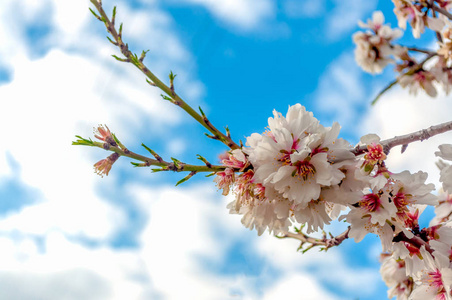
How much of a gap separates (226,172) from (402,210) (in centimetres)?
73

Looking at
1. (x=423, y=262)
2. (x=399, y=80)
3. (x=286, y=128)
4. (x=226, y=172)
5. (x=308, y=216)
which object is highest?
(x=399, y=80)

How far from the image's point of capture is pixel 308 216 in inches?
59.9

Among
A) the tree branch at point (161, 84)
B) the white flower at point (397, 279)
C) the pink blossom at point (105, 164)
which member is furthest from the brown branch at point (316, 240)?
the pink blossom at point (105, 164)

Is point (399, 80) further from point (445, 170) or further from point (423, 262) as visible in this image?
point (423, 262)

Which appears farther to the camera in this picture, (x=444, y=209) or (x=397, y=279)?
(x=397, y=279)

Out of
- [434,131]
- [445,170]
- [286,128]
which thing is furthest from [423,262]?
[286,128]

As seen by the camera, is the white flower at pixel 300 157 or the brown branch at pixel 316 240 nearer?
the white flower at pixel 300 157

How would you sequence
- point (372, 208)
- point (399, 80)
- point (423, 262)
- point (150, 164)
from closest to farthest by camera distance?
point (150, 164), point (372, 208), point (423, 262), point (399, 80)

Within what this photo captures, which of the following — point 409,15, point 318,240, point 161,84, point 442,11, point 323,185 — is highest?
point 409,15

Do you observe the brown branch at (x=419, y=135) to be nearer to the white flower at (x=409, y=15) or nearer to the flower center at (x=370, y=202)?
the flower center at (x=370, y=202)

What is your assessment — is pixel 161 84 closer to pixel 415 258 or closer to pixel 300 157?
pixel 300 157

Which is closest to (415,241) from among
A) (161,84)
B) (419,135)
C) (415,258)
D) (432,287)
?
(415,258)

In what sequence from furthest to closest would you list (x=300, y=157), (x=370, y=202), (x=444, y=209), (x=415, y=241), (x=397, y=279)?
1. (x=397, y=279)
2. (x=444, y=209)
3. (x=415, y=241)
4. (x=370, y=202)
5. (x=300, y=157)

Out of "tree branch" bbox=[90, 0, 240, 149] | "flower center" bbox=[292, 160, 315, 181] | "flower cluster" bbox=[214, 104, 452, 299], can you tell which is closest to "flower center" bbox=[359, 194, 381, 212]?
"flower cluster" bbox=[214, 104, 452, 299]
